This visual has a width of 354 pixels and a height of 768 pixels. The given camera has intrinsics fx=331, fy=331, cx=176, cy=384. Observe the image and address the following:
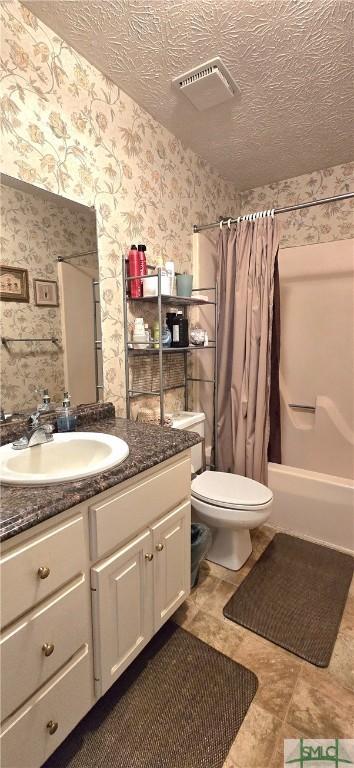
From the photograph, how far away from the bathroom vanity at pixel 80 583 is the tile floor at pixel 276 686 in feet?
1.00

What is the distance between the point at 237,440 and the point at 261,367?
48 cm

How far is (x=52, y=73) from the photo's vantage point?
117 cm

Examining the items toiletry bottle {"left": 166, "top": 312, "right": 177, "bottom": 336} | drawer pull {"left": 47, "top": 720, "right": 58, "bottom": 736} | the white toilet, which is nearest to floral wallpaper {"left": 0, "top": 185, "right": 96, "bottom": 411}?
toiletry bottle {"left": 166, "top": 312, "right": 177, "bottom": 336}

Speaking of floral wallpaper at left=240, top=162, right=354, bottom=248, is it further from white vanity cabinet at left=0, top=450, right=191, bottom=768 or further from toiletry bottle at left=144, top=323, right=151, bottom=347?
white vanity cabinet at left=0, top=450, right=191, bottom=768

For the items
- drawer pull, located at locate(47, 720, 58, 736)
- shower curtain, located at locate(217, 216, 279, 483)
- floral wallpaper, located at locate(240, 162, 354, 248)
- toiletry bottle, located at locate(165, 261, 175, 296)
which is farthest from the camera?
floral wallpaper, located at locate(240, 162, 354, 248)

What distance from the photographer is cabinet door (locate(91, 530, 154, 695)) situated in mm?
914

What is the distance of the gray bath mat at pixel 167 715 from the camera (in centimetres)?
94

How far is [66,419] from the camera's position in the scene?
122 centimetres

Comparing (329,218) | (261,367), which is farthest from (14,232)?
(329,218)

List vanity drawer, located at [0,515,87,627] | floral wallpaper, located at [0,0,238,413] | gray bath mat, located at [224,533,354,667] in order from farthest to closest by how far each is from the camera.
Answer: gray bath mat, located at [224,533,354,667] < floral wallpaper, located at [0,0,238,413] < vanity drawer, located at [0,515,87,627]

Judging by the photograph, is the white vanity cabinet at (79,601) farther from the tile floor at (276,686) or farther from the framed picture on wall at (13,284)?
the framed picture on wall at (13,284)

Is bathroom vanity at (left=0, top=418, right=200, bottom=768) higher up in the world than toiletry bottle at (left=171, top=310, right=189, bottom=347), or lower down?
lower down

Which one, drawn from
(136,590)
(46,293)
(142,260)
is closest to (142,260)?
(142,260)

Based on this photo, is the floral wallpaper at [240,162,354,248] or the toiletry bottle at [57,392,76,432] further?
the floral wallpaper at [240,162,354,248]
